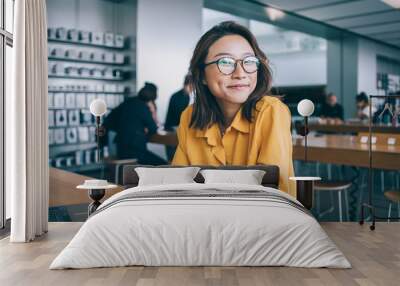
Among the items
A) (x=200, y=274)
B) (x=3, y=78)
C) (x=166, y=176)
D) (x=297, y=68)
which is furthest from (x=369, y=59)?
(x=200, y=274)

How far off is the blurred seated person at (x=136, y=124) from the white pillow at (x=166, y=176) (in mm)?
883

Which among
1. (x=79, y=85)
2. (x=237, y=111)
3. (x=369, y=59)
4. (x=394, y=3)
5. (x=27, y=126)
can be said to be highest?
(x=394, y=3)

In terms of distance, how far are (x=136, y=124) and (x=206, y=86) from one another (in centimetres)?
104

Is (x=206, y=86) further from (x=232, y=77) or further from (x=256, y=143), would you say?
(x=256, y=143)

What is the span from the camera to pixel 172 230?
11.5 feet

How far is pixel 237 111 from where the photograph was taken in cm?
549

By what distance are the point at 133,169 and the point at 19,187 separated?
1230mm

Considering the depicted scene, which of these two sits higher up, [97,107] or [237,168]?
[97,107]

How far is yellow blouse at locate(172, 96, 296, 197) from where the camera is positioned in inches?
214

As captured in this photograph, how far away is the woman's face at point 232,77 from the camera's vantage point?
5.45 metres

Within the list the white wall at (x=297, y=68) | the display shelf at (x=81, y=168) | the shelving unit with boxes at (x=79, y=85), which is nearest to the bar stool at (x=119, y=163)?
the shelving unit with boxes at (x=79, y=85)

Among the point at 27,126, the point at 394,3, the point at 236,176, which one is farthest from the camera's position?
the point at 394,3

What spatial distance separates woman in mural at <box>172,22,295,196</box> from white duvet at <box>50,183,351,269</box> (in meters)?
1.91

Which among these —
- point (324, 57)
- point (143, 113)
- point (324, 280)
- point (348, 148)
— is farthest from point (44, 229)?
point (324, 57)
